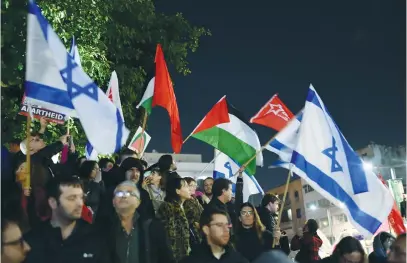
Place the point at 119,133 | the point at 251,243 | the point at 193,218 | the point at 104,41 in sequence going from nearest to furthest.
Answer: the point at 119,133, the point at 193,218, the point at 251,243, the point at 104,41

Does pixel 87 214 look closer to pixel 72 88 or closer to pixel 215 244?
pixel 72 88

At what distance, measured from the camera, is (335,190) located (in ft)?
22.8

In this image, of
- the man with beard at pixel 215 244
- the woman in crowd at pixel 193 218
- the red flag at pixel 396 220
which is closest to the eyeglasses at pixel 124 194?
the man with beard at pixel 215 244

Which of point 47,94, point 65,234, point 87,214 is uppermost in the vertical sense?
point 47,94

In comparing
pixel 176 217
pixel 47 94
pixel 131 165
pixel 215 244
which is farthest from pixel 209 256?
pixel 47 94

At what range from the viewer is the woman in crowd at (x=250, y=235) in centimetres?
719

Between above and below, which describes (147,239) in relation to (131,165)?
below

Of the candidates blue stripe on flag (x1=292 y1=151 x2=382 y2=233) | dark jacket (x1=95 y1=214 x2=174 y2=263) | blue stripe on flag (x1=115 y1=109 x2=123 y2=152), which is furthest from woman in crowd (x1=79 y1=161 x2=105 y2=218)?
blue stripe on flag (x1=292 y1=151 x2=382 y2=233)

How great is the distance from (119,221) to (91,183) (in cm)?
209

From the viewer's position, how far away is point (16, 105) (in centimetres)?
1268

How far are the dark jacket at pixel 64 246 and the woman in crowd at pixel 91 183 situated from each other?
212cm

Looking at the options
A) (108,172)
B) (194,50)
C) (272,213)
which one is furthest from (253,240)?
(194,50)

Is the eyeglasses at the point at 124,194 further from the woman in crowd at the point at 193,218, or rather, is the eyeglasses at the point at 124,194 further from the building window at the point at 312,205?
the building window at the point at 312,205

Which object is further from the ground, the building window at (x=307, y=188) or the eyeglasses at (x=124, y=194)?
the building window at (x=307, y=188)
